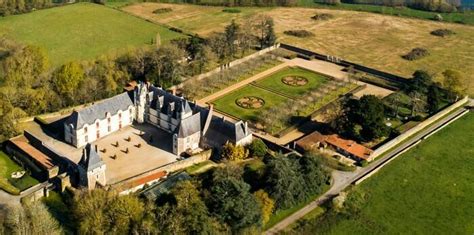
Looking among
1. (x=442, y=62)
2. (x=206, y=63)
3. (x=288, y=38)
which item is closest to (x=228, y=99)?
(x=206, y=63)

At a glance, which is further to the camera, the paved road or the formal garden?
the formal garden

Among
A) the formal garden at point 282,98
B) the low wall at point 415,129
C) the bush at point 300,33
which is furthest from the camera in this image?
→ the bush at point 300,33

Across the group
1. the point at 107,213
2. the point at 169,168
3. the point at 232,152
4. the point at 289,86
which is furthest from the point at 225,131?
the point at 289,86

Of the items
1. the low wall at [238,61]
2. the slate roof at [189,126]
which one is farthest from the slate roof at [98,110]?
the low wall at [238,61]

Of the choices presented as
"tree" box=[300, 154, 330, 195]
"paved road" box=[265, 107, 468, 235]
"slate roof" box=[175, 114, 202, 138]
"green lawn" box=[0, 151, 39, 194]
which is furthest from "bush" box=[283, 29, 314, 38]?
"green lawn" box=[0, 151, 39, 194]

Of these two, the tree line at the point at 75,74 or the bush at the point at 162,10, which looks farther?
the bush at the point at 162,10

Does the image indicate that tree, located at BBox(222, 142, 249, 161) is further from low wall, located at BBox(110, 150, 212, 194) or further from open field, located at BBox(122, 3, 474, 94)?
open field, located at BBox(122, 3, 474, 94)

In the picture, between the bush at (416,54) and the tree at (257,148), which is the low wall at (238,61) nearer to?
the bush at (416,54)
